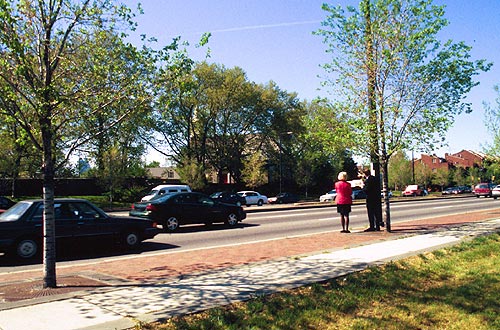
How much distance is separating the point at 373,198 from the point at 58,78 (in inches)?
382

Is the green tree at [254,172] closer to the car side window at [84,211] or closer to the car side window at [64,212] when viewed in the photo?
the car side window at [84,211]

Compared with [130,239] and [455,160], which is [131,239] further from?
[455,160]

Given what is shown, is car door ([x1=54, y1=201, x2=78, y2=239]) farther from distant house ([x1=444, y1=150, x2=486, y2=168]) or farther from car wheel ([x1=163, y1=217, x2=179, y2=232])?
distant house ([x1=444, y1=150, x2=486, y2=168])

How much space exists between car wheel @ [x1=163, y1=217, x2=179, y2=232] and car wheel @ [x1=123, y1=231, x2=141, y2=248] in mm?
3626

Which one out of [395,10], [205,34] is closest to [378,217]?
[395,10]

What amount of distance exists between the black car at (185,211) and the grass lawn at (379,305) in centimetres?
930

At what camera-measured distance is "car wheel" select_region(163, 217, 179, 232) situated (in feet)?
50.5

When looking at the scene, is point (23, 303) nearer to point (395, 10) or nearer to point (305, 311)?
point (305, 311)

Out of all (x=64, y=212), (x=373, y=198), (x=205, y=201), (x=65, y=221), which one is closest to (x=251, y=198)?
(x=205, y=201)

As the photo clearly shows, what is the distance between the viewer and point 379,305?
5562mm

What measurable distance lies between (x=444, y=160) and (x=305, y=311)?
111 metres

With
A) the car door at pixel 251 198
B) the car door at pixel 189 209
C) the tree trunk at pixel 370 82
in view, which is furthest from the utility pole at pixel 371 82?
the car door at pixel 251 198

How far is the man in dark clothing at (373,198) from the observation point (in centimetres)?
1340

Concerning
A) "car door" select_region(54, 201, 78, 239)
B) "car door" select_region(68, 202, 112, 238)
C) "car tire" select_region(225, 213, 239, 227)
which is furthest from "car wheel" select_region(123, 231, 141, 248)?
"car tire" select_region(225, 213, 239, 227)
